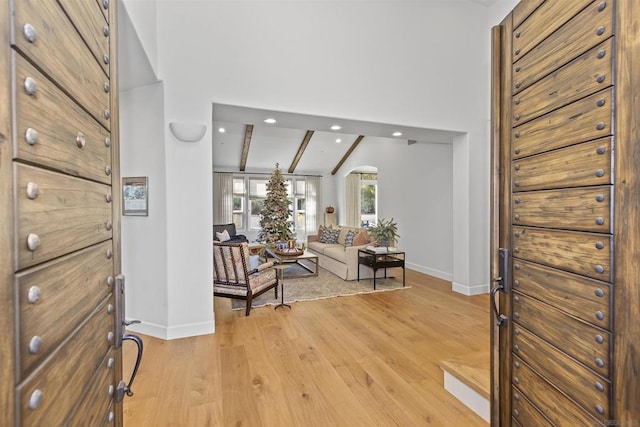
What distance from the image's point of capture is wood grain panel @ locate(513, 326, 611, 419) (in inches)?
36.0

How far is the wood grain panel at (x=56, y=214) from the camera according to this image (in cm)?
57

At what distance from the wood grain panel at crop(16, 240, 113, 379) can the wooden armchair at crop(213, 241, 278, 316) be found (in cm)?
258

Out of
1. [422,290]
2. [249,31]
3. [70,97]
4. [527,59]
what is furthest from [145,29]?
[422,290]

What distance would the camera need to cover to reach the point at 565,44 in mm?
1030

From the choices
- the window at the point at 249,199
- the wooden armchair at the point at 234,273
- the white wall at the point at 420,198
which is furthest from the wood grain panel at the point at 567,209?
the window at the point at 249,199

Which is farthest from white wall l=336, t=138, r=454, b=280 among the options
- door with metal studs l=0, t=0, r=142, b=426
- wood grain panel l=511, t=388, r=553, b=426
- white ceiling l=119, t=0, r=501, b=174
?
door with metal studs l=0, t=0, r=142, b=426

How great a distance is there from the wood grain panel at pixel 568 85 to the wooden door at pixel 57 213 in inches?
56.8

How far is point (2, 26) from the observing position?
51cm

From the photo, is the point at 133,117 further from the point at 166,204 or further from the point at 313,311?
the point at 313,311

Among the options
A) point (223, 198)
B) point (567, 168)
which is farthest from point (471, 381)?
point (223, 198)

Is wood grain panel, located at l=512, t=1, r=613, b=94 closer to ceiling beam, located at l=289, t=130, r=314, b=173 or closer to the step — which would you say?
the step

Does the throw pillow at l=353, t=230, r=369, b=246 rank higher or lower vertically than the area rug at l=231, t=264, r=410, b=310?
higher

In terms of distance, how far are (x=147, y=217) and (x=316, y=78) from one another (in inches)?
95.8

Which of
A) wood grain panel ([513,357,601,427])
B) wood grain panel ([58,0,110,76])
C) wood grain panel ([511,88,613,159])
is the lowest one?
wood grain panel ([513,357,601,427])
